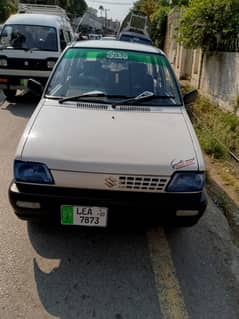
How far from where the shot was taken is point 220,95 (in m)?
8.98

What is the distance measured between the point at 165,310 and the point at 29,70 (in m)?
7.53

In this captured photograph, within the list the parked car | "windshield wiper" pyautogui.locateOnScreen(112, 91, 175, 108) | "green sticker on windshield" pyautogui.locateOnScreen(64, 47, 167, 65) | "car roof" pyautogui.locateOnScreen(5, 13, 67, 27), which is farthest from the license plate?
the parked car

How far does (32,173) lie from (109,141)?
0.68 metres

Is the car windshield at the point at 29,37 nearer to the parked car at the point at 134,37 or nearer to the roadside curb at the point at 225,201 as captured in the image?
the roadside curb at the point at 225,201

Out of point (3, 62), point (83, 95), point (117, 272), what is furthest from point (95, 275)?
point (3, 62)

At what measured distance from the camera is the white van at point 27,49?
858 cm

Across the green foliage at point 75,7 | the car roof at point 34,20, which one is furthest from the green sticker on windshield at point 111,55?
the green foliage at point 75,7

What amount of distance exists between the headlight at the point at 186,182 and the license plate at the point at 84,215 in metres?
0.57

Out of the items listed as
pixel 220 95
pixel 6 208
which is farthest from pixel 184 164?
pixel 220 95

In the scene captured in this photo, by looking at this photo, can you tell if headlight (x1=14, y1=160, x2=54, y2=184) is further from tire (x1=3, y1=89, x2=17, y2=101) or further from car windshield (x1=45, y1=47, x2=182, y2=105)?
tire (x1=3, y1=89, x2=17, y2=101)

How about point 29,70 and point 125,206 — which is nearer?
point 125,206

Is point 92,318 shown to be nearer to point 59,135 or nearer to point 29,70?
point 59,135

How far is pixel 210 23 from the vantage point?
9.13 meters

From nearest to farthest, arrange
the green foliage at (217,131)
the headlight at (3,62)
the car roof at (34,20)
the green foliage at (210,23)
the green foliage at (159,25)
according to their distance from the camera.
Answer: the green foliage at (217,131) → the headlight at (3,62) → the green foliage at (210,23) → the car roof at (34,20) → the green foliage at (159,25)
